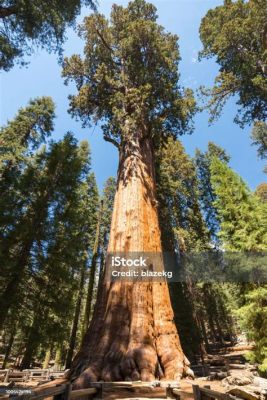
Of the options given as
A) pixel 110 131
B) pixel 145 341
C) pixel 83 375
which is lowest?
pixel 83 375

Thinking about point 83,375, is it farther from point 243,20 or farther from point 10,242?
point 243,20

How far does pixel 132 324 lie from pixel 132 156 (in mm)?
5996

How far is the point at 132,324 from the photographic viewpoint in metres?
6.38

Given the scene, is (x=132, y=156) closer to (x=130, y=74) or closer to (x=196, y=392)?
(x=130, y=74)

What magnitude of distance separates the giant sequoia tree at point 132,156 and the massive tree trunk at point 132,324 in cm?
2

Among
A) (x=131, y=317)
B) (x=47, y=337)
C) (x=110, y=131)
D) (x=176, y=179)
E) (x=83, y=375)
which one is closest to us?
(x=83, y=375)

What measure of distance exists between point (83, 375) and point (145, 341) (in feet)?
4.79

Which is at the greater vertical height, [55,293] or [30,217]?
[30,217]

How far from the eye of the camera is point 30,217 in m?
11.6

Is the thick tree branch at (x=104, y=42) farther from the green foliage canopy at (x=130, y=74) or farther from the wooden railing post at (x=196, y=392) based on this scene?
the wooden railing post at (x=196, y=392)

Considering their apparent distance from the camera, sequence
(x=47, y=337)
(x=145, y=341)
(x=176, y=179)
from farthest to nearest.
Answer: (x=176, y=179)
(x=47, y=337)
(x=145, y=341)

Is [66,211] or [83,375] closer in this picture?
[83,375]

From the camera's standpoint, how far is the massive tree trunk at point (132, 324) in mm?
5645

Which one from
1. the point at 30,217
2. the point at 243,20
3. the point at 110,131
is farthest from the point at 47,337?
the point at 243,20
